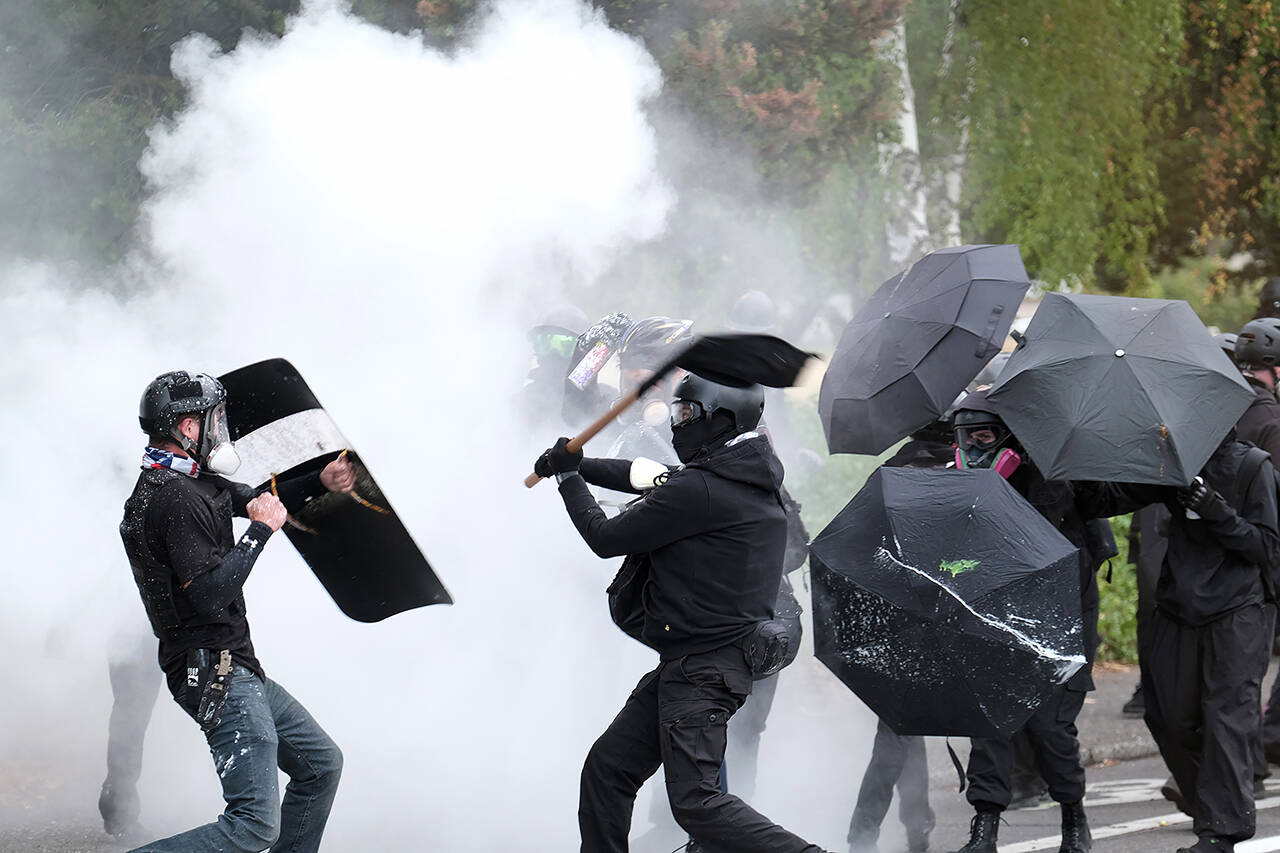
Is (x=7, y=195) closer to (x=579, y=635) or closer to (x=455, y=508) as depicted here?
(x=455, y=508)

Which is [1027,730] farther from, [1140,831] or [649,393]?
[649,393]

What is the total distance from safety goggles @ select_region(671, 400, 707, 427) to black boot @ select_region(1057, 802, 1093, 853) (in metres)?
2.21

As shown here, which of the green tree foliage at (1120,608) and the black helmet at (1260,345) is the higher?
the black helmet at (1260,345)

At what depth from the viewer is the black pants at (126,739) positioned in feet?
18.2

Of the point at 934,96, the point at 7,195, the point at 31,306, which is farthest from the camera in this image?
the point at 934,96

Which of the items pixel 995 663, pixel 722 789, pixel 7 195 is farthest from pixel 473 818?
pixel 7 195

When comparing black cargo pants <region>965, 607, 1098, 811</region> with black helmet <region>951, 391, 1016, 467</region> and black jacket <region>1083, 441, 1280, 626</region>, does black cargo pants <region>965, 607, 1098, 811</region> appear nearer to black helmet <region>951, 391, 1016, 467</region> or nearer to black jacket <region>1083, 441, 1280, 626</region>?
black jacket <region>1083, 441, 1280, 626</region>

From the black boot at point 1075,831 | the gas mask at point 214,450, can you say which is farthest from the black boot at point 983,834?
the gas mask at point 214,450

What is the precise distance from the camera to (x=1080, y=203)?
14.3 metres

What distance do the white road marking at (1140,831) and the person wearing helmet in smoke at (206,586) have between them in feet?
9.54

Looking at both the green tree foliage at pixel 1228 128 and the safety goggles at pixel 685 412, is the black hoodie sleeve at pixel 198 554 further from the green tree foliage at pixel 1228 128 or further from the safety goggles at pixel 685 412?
the green tree foliage at pixel 1228 128

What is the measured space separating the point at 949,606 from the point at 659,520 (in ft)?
3.07

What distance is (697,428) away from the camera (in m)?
4.29

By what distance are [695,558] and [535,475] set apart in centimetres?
53
